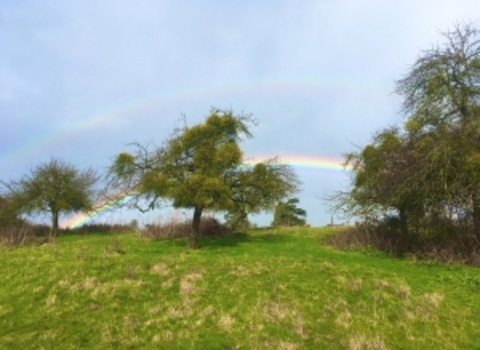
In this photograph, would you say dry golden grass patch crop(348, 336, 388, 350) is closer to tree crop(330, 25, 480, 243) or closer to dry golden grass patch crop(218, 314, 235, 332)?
dry golden grass patch crop(218, 314, 235, 332)

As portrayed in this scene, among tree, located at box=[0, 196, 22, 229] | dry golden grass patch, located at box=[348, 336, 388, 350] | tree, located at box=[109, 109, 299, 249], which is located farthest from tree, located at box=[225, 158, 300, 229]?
tree, located at box=[0, 196, 22, 229]

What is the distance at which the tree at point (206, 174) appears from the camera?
71.8ft

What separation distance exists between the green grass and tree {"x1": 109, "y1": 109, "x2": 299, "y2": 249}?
15.9 ft

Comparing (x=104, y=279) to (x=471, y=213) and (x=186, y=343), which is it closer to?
(x=186, y=343)

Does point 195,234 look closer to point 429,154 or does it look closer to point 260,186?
point 260,186

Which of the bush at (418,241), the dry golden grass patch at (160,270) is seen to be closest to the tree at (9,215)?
the dry golden grass patch at (160,270)

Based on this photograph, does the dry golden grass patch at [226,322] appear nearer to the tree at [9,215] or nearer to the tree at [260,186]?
the tree at [260,186]

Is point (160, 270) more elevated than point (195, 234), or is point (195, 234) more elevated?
point (195, 234)

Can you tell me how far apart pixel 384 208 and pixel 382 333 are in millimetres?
12722

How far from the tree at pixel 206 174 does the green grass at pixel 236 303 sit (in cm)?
484

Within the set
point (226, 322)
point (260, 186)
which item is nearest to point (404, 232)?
point (260, 186)

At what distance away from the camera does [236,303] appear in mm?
12164

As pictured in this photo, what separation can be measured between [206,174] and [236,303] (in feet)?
35.8

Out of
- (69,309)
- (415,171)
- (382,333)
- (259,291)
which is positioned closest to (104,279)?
(69,309)
